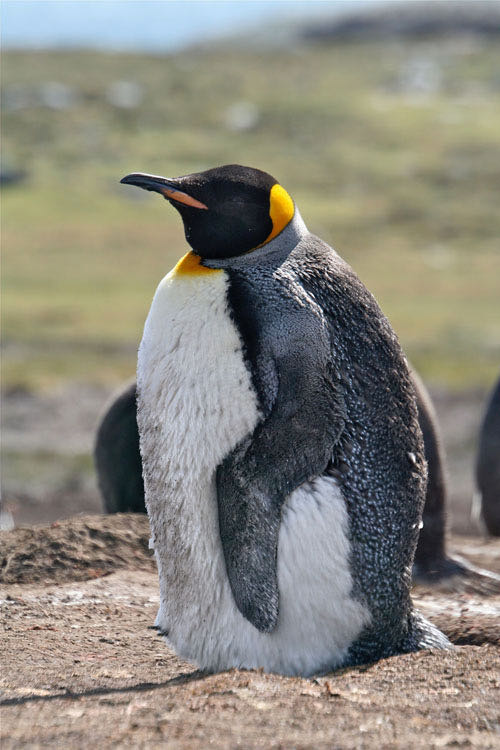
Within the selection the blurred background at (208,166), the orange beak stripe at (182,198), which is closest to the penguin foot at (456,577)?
the orange beak stripe at (182,198)

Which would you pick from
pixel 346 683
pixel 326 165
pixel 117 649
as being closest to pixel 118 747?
pixel 346 683

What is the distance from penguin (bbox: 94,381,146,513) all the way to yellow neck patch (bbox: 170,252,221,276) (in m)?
3.04

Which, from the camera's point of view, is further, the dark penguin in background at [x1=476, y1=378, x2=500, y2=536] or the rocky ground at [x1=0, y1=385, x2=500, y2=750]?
the dark penguin in background at [x1=476, y1=378, x2=500, y2=536]

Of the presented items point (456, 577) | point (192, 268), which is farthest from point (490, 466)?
point (192, 268)

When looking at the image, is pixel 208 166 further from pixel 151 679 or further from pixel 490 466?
pixel 151 679

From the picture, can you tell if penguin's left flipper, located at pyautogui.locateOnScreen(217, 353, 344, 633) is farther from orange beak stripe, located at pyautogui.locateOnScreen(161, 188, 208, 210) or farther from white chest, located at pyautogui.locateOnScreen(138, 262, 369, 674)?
orange beak stripe, located at pyautogui.locateOnScreen(161, 188, 208, 210)

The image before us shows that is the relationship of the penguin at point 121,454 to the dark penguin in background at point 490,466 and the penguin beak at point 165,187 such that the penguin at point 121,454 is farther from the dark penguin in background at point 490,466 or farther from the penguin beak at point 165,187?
the penguin beak at point 165,187

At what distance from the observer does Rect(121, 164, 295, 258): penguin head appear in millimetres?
3609

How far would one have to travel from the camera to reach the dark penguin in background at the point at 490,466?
799 cm

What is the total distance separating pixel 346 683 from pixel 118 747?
1002mm

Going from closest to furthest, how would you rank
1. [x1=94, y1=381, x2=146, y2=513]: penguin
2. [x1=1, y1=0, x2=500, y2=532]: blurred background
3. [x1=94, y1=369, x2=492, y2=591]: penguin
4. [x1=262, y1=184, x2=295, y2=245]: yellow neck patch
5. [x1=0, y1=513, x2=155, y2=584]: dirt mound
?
1. [x1=262, y1=184, x2=295, y2=245]: yellow neck patch
2. [x1=0, y1=513, x2=155, y2=584]: dirt mound
3. [x1=94, y1=369, x2=492, y2=591]: penguin
4. [x1=94, y1=381, x2=146, y2=513]: penguin
5. [x1=1, y1=0, x2=500, y2=532]: blurred background

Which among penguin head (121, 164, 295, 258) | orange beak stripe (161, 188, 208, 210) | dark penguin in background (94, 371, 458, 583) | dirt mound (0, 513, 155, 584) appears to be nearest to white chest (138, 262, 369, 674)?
penguin head (121, 164, 295, 258)

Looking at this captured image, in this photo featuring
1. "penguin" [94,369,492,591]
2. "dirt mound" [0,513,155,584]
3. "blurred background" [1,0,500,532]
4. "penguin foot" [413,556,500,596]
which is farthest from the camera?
"blurred background" [1,0,500,532]

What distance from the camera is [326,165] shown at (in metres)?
70.2
